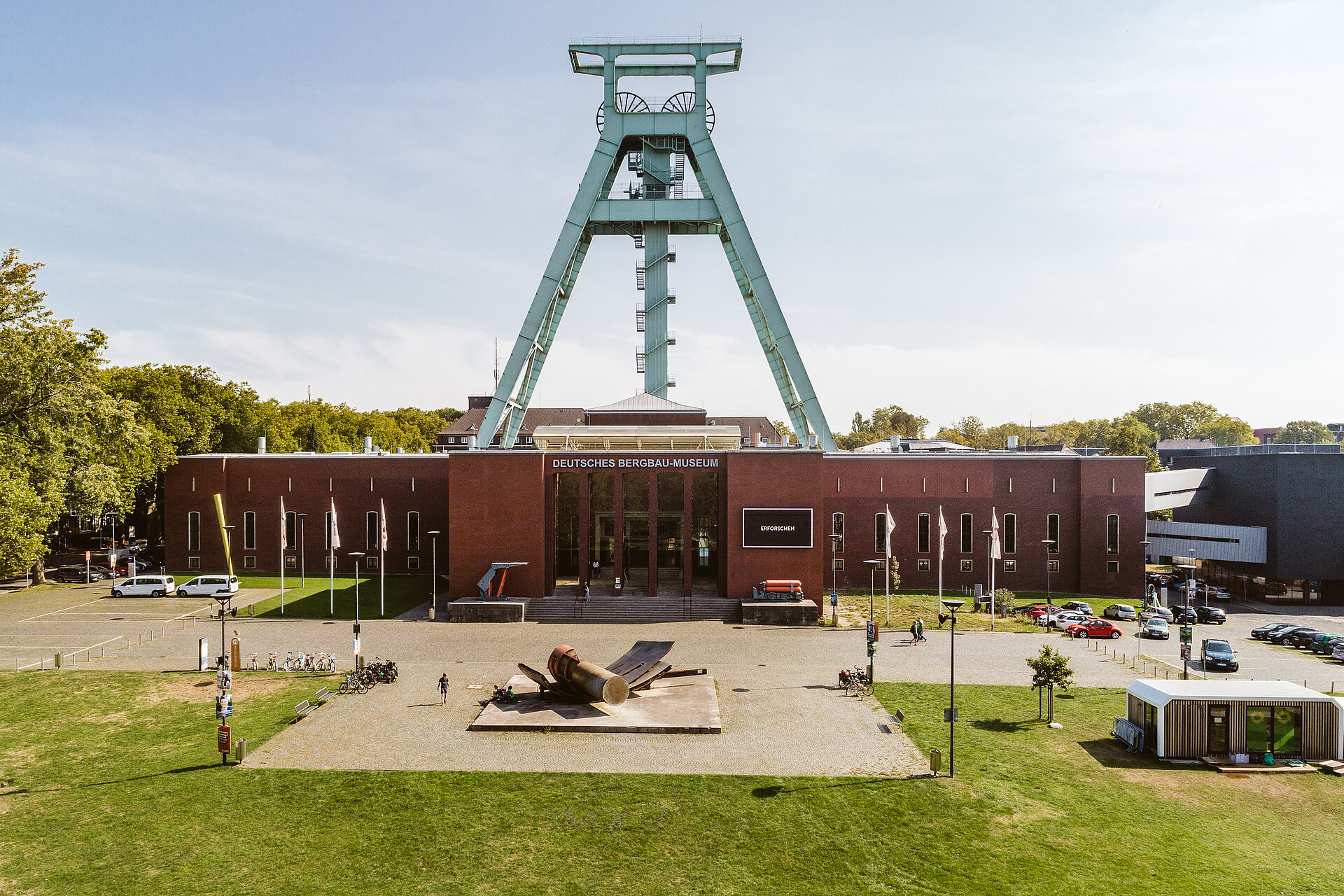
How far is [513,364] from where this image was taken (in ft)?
167

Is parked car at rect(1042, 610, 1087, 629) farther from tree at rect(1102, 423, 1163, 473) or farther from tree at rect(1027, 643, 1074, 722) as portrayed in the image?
tree at rect(1102, 423, 1163, 473)

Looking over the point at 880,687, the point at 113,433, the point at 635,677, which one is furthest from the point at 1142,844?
the point at 113,433

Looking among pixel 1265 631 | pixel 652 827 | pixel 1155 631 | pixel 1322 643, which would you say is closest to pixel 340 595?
pixel 652 827

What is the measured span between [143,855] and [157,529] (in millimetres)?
58158

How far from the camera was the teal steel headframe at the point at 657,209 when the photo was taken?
5169 cm

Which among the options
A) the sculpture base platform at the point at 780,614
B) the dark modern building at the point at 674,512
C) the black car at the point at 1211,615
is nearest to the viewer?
the sculpture base platform at the point at 780,614

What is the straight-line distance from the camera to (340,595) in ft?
155

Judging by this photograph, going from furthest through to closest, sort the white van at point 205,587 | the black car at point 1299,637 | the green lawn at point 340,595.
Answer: the white van at point 205,587 < the green lawn at point 340,595 < the black car at point 1299,637

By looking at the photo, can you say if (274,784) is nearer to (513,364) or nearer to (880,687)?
(880,687)

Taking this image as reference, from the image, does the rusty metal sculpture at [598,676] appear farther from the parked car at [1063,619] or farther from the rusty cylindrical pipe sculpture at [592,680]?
the parked car at [1063,619]

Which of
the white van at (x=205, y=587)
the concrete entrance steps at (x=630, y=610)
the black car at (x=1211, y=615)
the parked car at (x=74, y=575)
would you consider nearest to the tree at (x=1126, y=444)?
the black car at (x=1211, y=615)

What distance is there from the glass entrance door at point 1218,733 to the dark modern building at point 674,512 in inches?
864

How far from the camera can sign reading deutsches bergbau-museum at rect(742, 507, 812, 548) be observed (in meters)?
43.2

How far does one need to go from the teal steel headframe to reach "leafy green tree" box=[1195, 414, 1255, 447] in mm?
104386
